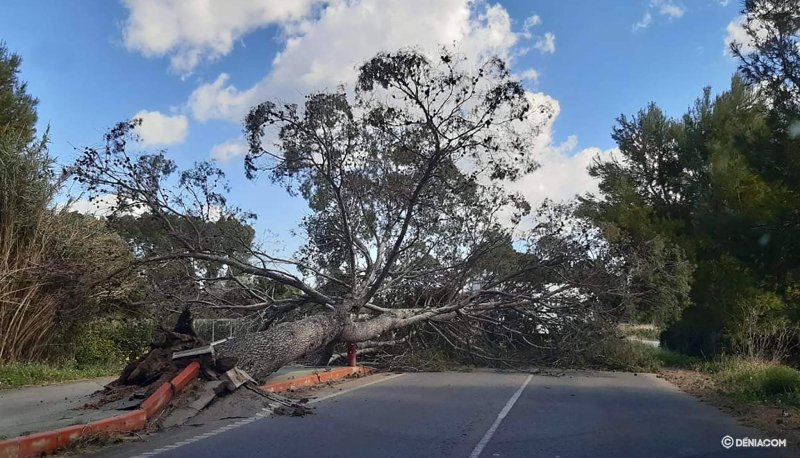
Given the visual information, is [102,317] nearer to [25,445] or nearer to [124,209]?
[124,209]

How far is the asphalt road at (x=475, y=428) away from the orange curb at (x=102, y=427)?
0.55 meters

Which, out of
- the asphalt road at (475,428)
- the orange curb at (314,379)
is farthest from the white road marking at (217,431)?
the orange curb at (314,379)

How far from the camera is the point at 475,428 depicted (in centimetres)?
962

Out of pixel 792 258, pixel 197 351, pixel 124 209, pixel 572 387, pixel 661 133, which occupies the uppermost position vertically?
pixel 661 133

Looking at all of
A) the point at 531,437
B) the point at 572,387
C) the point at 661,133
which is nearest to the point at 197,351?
the point at 531,437

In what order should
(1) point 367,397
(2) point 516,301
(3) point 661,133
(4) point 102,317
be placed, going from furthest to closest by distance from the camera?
(3) point 661,133 → (2) point 516,301 → (4) point 102,317 → (1) point 367,397

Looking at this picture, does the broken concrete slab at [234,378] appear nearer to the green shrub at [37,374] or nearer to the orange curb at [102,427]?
the orange curb at [102,427]

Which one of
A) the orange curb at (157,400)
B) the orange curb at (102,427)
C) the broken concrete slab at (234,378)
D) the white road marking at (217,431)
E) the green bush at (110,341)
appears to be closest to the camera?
the orange curb at (102,427)

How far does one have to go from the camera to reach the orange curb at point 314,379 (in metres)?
14.1

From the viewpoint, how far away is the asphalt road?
8031mm

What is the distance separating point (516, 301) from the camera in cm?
2011

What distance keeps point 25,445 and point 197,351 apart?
13.6 ft

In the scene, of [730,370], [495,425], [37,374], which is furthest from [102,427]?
[730,370]

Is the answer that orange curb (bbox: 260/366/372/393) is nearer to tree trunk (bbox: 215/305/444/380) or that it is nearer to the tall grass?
tree trunk (bbox: 215/305/444/380)
